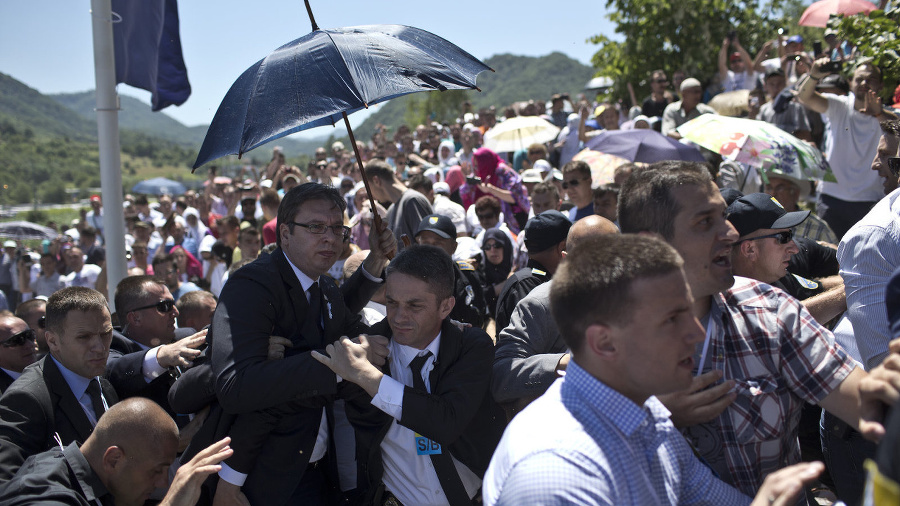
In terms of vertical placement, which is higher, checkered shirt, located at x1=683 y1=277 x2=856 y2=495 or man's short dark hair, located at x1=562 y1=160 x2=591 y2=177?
man's short dark hair, located at x1=562 y1=160 x2=591 y2=177

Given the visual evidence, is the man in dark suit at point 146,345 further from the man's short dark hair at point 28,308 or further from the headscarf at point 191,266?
the headscarf at point 191,266

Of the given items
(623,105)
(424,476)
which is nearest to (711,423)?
(424,476)

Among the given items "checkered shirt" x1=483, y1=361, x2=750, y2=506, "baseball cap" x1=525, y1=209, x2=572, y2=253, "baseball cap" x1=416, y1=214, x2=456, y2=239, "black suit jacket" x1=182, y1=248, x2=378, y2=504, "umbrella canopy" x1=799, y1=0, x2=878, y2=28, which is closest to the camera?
"checkered shirt" x1=483, y1=361, x2=750, y2=506

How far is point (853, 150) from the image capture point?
6.70 m

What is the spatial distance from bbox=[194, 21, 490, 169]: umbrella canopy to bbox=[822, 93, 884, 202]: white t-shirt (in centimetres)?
483

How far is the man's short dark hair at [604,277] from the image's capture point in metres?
1.78

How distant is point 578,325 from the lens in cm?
185

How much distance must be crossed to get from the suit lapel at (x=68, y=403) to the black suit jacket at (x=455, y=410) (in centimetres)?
146

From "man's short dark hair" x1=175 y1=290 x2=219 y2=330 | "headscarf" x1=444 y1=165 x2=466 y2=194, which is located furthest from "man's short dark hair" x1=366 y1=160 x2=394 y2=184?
"headscarf" x1=444 y1=165 x2=466 y2=194

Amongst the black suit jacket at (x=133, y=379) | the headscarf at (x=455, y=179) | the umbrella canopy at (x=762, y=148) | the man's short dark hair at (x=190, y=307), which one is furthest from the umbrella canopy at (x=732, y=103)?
the black suit jacket at (x=133, y=379)

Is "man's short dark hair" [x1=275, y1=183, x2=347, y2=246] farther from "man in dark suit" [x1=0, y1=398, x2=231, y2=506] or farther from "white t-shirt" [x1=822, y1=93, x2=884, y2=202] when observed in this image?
"white t-shirt" [x1=822, y1=93, x2=884, y2=202]

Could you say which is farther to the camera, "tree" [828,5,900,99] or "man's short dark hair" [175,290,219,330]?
"tree" [828,5,900,99]

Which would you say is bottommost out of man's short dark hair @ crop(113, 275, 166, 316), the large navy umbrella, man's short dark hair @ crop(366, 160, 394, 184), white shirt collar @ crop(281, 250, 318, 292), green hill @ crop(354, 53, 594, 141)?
man's short dark hair @ crop(113, 275, 166, 316)

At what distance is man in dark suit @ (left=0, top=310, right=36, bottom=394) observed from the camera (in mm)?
4379
